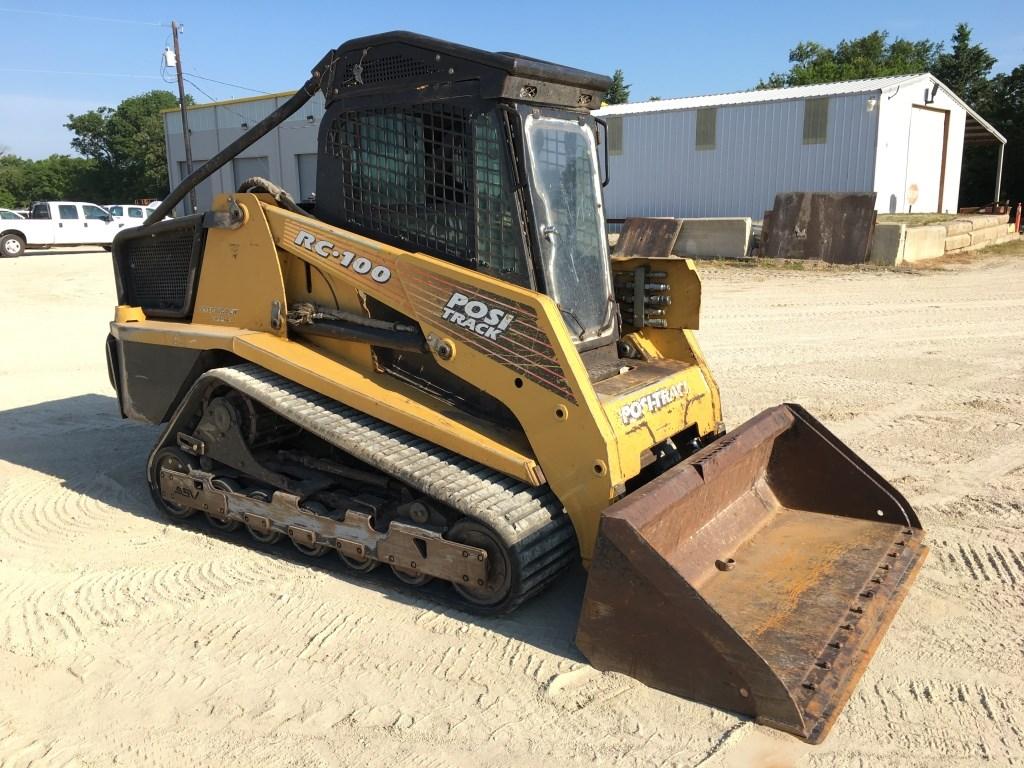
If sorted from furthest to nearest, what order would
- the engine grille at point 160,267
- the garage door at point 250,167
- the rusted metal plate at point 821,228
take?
the garage door at point 250,167, the rusted metal plate at point 821,228, the engine grille at point 160,267

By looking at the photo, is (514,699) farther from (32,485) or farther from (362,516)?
(32,485)

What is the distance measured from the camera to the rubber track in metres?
3.64

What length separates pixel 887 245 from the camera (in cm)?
1720

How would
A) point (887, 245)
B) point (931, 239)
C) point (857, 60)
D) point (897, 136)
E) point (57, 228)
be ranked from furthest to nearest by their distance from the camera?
point (857, 60), point (57, 228), point (897, 136), point (931, 239), point (887, 245)

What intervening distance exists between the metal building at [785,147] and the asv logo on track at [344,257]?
16.8 meters

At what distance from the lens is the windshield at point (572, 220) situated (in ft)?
13.3

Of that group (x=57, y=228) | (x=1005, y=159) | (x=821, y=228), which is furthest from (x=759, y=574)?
(x=1005, y=159)

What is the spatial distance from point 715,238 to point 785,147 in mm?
5328

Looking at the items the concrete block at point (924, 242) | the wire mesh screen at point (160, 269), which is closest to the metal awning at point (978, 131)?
the concrete block at point (924, 242)

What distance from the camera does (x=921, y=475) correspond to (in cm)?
567

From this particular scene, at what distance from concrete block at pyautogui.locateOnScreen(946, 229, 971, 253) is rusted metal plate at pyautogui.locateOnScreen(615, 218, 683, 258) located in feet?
19.9

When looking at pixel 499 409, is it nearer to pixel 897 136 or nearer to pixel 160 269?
pixel 160 269

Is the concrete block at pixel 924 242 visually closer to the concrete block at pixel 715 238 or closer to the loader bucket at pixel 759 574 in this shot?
the concrete block at pixel 715 238

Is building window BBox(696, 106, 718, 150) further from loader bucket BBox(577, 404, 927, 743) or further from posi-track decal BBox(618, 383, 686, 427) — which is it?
posi-track decal BBox(618, 383, 686, 427)
